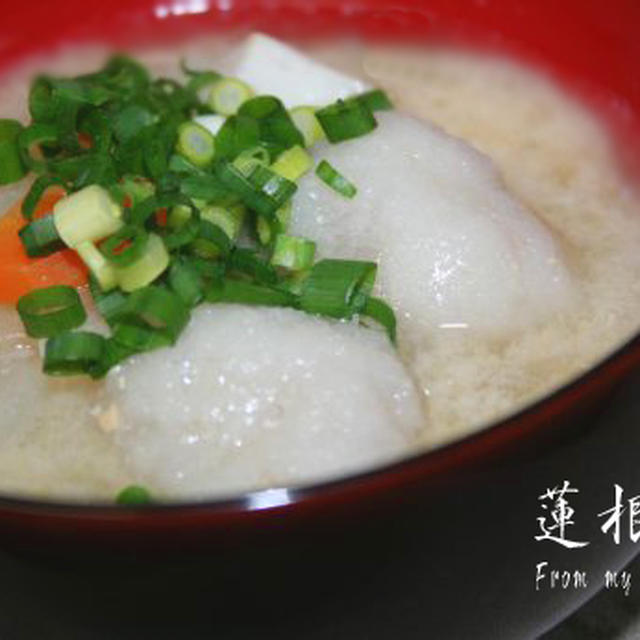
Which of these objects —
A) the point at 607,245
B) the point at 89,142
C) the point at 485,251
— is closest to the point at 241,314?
the point at 485,251

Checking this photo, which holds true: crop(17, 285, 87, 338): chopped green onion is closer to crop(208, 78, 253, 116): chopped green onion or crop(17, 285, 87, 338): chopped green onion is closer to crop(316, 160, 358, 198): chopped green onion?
crop(316, 160, 358, 198): chopped green onion

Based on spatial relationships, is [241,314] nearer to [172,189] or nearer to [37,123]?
[172,189]

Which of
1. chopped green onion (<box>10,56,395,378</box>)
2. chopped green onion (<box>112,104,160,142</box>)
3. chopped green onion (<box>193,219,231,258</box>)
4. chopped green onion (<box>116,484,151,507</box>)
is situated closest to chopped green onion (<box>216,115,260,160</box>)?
chopped green onion (<box>10,56,395,378</box>)

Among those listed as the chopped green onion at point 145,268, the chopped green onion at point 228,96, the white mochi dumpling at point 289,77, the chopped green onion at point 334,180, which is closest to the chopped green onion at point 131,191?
the chopped green onion at point 145,268

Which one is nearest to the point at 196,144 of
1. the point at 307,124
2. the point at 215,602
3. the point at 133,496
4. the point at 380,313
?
the point at 307,124

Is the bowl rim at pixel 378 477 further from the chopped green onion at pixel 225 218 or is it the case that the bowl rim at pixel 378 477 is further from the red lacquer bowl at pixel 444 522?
the chopped green onion at pixel 225 218

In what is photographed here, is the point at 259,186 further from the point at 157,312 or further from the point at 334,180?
the point at 157,312
